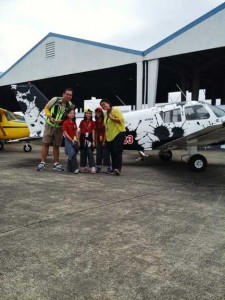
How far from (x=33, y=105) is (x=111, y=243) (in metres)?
8.90

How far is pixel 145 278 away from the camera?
7.81ft

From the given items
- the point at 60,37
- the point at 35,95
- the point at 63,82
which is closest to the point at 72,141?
the point at 35,95

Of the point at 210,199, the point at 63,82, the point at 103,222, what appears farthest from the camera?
the point at 63,82

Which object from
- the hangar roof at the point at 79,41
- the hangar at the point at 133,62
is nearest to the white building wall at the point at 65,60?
the hangar at the point at 133,62

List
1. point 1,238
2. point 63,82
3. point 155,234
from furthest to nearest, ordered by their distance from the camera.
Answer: point 63,82 < point 155,234 < point 1,238

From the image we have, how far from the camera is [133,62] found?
56.5 ft

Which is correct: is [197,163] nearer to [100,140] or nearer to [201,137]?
[201,137]

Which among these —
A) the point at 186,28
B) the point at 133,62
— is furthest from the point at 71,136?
the point at 133,62

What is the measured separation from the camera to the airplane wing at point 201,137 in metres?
6.96

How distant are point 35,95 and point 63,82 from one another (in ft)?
54.2

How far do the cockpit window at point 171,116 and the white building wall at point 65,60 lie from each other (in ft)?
29.4

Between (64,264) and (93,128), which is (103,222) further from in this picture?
(93,128)

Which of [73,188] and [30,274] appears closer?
[30,274]

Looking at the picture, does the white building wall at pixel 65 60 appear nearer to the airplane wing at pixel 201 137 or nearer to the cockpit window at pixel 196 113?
the cockpit window at pixel 196 113
